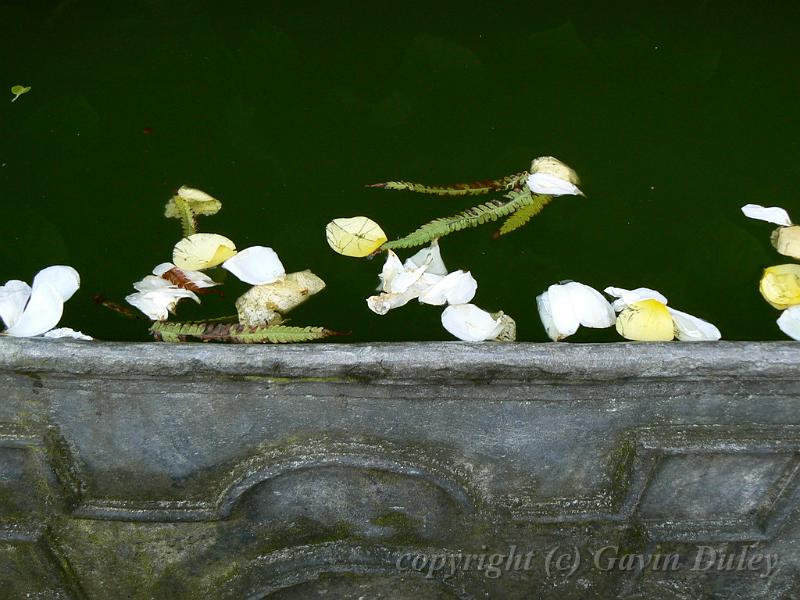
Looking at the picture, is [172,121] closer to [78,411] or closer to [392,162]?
[392,162]

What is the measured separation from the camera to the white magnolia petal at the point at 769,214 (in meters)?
1.17

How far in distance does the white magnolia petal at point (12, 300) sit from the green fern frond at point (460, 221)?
52 cm

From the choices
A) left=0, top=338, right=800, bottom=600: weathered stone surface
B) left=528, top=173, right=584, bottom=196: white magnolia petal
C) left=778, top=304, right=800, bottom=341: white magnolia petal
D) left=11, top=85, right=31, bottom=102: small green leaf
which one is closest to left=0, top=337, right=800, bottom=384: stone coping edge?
left=0, top=338, right=800, bottom=600: weathered stone surface

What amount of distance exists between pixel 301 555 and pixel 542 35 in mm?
1068

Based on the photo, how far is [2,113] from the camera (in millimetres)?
1336

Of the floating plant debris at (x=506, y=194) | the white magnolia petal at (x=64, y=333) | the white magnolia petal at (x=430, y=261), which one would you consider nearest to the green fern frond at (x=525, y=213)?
the floating plant debris at (x=506, y=194)

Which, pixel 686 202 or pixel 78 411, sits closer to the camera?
pixel 78 411

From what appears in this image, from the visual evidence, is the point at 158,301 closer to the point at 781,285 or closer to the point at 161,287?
the point at 161,287

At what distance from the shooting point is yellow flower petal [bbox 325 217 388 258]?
44.1 inches

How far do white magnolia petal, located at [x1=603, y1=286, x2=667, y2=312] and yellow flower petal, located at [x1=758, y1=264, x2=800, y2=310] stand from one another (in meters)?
0.17

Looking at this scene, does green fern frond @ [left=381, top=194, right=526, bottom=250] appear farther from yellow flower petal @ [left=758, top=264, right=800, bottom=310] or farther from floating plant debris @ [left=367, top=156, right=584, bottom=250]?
yellow flower petal @ [left=758, top=264, right=800, bottom=310]

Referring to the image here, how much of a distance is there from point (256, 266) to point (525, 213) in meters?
0.42

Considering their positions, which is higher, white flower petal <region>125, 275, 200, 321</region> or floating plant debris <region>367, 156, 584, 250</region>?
floating plant debris <region>367, 156, 584, 250</region>

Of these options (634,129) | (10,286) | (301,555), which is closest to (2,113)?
(10,286)
